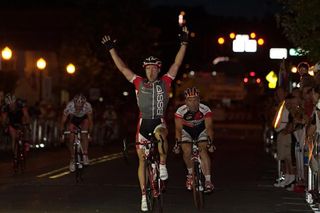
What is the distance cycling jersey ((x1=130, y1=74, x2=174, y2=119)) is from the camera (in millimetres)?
13805

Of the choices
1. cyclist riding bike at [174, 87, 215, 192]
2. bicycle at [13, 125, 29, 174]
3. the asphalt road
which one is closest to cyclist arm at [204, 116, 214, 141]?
cyclist riding bike at [174, 87, 215, 192]

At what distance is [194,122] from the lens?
50.5 feet

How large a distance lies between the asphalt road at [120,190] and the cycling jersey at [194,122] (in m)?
1.12

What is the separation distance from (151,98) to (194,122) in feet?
5.79

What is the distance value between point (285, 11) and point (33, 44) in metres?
42.4

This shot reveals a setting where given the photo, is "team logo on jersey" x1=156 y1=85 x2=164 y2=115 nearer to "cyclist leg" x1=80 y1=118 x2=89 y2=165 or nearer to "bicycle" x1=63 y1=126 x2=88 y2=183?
"bicycle" x1=63 y1=126 x2=88 y2=183

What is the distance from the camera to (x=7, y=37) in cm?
5944

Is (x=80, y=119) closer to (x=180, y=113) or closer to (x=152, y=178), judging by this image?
(x=180, y=113)

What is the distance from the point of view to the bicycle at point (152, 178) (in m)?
13.7

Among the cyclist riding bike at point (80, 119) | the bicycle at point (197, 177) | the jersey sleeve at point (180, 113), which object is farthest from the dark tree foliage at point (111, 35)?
the bicycle at point (197, 177)

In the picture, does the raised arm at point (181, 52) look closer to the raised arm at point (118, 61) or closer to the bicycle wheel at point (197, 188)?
the raised arm at point (118, 61)

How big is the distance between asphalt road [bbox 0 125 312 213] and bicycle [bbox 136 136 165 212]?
696 mm

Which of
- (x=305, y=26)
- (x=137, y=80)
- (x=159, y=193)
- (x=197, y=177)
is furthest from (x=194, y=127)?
(x=305, y=26)

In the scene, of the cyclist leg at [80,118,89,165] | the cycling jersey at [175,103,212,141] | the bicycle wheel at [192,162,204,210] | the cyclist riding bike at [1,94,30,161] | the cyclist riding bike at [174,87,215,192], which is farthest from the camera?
the cyclist riding bike at [1,94,30,161]
